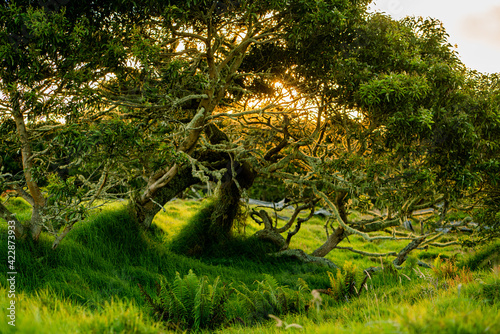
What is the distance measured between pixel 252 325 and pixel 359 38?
6.49 m

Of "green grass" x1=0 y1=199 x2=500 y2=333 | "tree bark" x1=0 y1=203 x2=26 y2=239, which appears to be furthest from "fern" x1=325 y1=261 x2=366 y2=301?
"tree bark" x1=0 y1=203 x2=26 y2=239

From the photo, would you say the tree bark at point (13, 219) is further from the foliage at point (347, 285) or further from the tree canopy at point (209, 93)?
the foliage at point (347, 285)

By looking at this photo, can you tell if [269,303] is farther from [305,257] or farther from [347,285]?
[305,257]

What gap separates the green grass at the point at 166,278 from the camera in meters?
2.96

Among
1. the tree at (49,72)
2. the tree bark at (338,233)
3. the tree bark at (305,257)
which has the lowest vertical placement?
the tree bark at (305,257)

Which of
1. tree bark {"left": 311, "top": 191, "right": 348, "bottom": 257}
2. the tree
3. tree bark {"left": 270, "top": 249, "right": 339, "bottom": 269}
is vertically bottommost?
tree bark {"left": 270, "top": 249, "right": 339, "bottom": 269}

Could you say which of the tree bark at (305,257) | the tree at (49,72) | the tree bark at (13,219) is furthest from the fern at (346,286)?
the tree bark at (13,219)

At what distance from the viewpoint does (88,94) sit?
5395 millimetres

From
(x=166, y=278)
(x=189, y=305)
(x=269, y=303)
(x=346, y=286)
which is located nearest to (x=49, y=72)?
(x=189, y=305)

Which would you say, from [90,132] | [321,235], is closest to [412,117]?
[90,132]

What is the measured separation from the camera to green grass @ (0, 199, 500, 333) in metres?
2.96

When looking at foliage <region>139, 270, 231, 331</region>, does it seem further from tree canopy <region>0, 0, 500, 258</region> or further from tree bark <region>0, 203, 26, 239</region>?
tree bark <region>0, 203, 26, 239</region>

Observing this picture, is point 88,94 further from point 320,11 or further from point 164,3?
point 320,11

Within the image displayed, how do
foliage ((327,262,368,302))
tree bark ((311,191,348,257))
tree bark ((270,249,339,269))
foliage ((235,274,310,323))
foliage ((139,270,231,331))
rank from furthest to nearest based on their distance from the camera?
tree bark ((311,191,348,257))
tree bark ((270,249,339,269))
foliage ((327,262,368,302))
foliage ((235,274,310,323))
foliage ((139,270,231,331))
